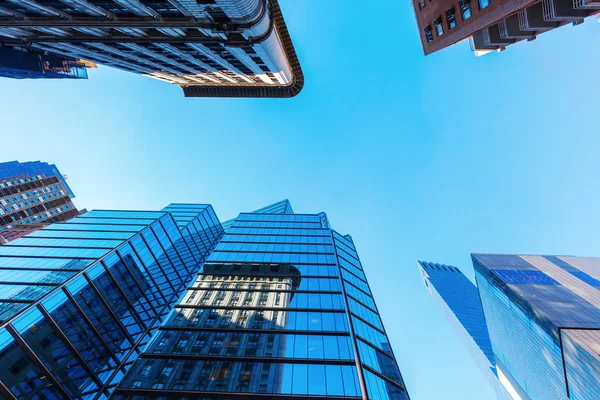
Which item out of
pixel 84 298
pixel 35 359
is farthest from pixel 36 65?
pixel 35 359

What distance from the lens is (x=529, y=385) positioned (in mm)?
74188

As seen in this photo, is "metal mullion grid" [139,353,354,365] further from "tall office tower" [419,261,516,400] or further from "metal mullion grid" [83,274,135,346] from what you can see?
"tall office tower" [419,261,516,400]

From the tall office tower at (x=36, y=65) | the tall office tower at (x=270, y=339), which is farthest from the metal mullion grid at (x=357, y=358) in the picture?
the tall office tower at (x=36, y=65)

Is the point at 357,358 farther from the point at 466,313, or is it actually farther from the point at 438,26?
the point at 466,313

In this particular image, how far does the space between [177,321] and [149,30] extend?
27443 millimetres

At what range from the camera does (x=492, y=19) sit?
20969 millimetres

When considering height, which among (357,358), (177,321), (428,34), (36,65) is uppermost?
(36,65)

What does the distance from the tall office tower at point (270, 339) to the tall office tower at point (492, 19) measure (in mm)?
27978

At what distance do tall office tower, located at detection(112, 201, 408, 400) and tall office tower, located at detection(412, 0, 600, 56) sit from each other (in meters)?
28.0

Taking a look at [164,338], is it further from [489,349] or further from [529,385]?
[489,349]

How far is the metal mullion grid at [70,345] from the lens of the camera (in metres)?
23.0

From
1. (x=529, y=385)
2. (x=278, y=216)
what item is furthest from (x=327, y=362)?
(x=529, y=385)

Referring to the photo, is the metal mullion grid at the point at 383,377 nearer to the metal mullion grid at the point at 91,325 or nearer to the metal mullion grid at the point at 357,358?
the metal mullion grid at the point at 357,358

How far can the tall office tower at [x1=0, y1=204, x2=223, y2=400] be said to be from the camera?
840 inches
